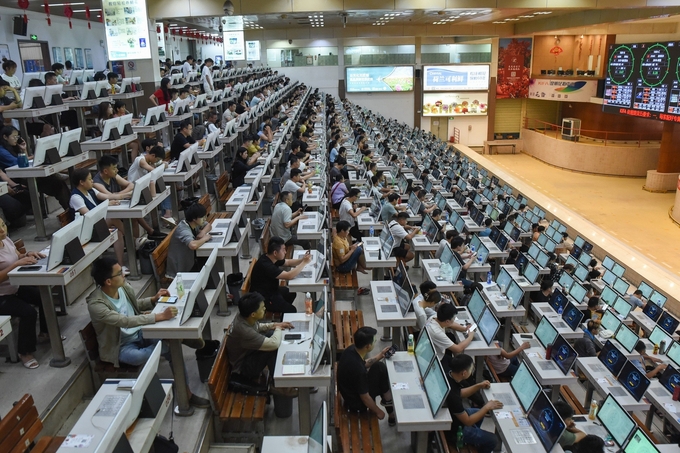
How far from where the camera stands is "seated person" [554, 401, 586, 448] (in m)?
4.68

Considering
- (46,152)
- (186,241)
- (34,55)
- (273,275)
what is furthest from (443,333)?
(34,55)

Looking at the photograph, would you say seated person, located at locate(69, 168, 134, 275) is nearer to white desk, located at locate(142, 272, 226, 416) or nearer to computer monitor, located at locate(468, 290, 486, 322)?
white desk, located at locate(142, 272, 226, 416)

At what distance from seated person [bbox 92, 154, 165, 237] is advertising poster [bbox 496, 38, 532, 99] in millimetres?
25028

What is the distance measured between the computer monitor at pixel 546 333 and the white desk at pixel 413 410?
2066 mm

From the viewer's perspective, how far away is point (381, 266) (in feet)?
24.4

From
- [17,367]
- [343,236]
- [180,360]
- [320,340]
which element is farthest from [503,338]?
[17,367]

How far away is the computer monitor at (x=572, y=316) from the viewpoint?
7413 millimetres

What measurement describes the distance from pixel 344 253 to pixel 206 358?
3.35 m

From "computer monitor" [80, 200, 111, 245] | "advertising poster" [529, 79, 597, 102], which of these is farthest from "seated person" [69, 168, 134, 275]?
"advertising poster" [529, 79, 597, 102]

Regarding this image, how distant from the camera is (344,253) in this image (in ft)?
26.3

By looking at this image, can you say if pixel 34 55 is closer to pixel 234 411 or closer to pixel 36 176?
pixel 36 176

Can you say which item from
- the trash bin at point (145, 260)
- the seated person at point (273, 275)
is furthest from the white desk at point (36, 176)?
the seated person at point (273, 275)

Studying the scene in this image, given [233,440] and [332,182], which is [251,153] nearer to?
[332,182]

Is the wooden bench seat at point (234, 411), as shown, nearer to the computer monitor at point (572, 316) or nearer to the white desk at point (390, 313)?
the white desk at point (390, 313)
